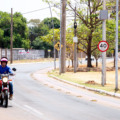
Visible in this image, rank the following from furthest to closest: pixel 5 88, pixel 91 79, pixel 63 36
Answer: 1. pixel 63 36
2. pixel 91 79
3. pixel 5 88

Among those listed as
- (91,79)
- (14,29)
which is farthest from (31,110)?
(14,29)

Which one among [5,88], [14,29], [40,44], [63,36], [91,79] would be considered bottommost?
[91,79]

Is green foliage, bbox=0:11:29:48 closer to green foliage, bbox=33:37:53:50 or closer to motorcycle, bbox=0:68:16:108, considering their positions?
green foliage, bbox=33:37:53:50

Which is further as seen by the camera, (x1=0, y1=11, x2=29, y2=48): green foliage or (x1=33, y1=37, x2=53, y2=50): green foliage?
(x1=33, y1=37, x2=53, y2=50): green foliage

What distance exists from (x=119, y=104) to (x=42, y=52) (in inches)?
2994

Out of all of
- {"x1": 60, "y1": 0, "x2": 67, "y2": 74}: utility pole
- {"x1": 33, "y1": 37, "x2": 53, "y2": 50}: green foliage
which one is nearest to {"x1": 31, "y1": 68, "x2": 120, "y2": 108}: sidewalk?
{"x1": 60, "y1": 0, "x2": 67, "y2": 74}: utility pole

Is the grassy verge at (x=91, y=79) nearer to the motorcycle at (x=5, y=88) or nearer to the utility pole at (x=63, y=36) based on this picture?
the utility pole at (x=63, y=36)

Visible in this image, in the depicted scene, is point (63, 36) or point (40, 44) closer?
point (63, 36)

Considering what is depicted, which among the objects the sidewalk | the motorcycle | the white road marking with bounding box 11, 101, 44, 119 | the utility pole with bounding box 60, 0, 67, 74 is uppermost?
the utility pole with bounding box 60, 0, 67, 74

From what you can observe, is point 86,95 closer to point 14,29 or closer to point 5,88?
point 5,88

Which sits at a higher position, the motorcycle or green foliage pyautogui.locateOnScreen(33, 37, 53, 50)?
green foliage pyautogui.locateOnScreen(33, 37, 53, 50)

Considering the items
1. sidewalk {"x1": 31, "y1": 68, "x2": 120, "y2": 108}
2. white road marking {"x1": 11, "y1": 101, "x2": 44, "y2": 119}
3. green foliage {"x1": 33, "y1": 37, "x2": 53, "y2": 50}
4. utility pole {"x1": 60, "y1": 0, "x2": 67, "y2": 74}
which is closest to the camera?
white road marking {"x1": 11, "y1": 101, "x2": 44, "y2": 119}

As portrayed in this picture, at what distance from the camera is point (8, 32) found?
79312 millimetres

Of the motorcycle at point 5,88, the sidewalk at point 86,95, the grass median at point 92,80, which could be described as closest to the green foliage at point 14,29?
the grass median at point 92,80
